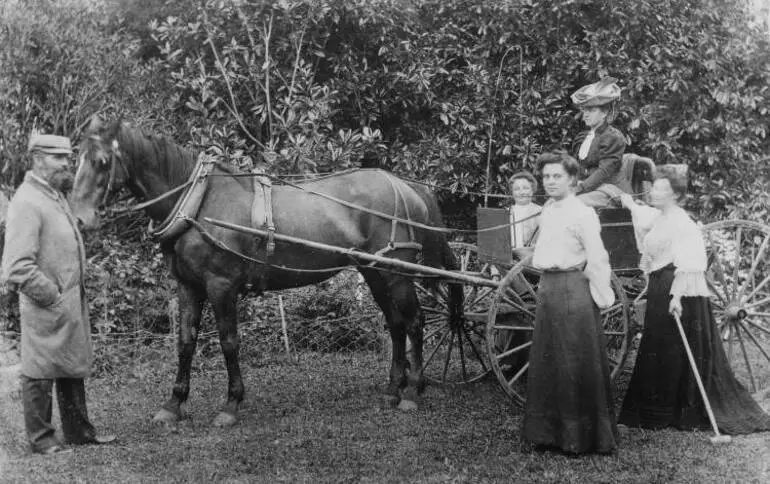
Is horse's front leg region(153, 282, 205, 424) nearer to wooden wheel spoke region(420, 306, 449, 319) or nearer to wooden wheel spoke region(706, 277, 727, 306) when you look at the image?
wooden wheel spoke region(420, 306, 449, 319)

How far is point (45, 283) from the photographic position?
5008 millimetres

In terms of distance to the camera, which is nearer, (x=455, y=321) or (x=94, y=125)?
(x=94, y=125)

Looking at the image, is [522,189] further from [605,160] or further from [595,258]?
[595,258]

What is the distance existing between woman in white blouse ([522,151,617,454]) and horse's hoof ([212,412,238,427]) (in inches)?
95.7

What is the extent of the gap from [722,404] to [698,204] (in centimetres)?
489

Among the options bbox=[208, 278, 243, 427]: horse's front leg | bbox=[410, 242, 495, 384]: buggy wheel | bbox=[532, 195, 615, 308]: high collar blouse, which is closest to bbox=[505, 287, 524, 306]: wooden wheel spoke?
bbox=[410, 242, 495, 384]: buggy wheel

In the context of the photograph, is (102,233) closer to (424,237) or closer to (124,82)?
(124,82)

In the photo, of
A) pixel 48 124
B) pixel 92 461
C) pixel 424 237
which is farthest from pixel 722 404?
pixel 48 124

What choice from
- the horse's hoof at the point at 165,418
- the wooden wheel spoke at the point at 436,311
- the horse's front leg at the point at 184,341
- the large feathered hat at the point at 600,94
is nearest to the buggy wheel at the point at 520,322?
the wooden wheel spoke at the point at 436,311

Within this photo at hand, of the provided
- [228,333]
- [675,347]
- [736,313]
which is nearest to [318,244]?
[228,333]

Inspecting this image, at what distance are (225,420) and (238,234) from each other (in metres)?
1.51

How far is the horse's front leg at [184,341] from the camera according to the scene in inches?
242

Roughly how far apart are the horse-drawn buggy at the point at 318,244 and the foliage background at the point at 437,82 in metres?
2.45

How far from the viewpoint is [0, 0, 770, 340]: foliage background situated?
916 centimetres
